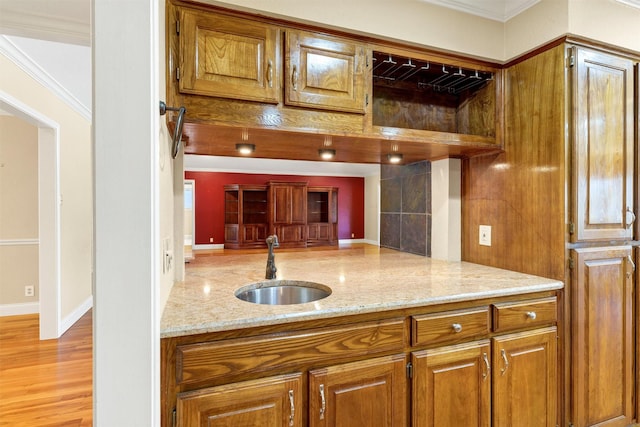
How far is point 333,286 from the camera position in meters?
1.54

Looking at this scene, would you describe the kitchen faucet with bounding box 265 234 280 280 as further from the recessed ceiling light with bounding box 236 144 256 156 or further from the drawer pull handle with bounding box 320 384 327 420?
the drawer pull handle with bounding box 320 384 327 420

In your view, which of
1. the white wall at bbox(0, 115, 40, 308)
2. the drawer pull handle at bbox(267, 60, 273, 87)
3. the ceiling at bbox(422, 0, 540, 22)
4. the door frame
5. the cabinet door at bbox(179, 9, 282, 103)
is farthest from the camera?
the white wall at bbox(0, 115, 40, 308)

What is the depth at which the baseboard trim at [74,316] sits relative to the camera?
325 cm

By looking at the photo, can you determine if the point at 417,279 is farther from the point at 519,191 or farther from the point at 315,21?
the point at 315,21

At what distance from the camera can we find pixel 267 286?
5.44 feet

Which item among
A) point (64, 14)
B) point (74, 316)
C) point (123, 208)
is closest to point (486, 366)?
point (123, 208)


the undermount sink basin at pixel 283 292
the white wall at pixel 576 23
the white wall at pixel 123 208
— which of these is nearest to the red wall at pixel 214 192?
the undermount sink basin at pixel 283 292

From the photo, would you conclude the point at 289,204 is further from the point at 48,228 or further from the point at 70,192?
the point at 48,228

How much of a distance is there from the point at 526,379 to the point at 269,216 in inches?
261

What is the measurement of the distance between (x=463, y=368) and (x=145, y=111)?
153 centimetres

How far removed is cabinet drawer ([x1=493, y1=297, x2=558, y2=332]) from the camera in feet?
4.84

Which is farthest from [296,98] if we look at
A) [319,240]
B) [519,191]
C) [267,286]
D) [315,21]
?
[319,240]

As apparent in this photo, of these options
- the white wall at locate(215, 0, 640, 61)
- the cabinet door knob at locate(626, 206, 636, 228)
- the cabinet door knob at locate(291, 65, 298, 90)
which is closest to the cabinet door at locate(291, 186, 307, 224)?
the white wall at locate(215, 0, 640, 61)

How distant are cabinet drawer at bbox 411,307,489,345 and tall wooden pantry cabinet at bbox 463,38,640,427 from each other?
51 centimetres
